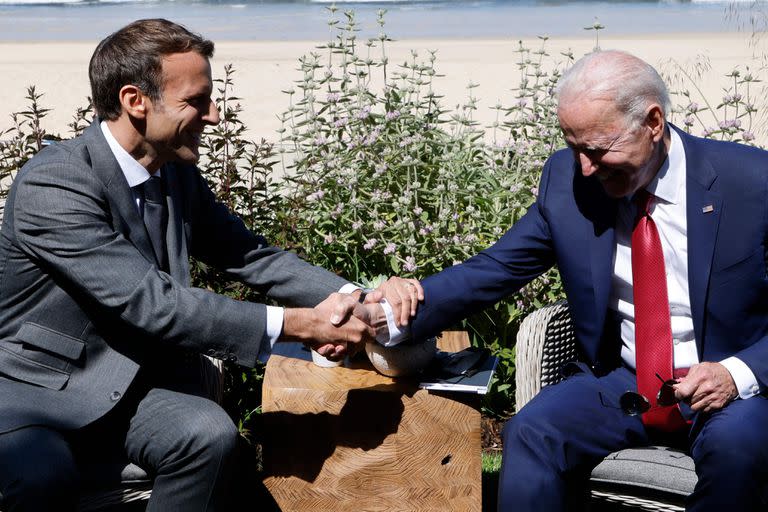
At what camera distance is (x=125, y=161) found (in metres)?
3.35

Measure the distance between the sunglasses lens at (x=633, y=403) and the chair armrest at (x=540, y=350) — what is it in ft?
1.09

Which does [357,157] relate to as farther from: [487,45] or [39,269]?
[487,45]

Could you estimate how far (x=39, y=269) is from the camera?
10.6 feet

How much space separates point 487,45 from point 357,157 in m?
15.3

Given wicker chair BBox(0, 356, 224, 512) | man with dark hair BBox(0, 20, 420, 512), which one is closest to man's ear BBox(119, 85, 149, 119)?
man with dark hair BBox(0, 20, 420, 512)

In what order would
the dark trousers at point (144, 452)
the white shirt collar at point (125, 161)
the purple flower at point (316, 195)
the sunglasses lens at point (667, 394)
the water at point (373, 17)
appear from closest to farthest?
the dark trousers at point (144, 452), the sunglasses lens at point (667, 394), the white shirt collar at point (125, 161), the purple flower at point (316, 195), the water at point (373, 17)

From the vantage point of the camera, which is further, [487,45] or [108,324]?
[487,45]

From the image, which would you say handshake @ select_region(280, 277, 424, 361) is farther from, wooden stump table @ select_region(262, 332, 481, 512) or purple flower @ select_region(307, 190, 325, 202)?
purple flower @ select_region(307, 190, 325, 202)

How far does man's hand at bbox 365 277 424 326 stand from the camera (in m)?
3.54

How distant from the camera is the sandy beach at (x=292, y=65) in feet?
41.6

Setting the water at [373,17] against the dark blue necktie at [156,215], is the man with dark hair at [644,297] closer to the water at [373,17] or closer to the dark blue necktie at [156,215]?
the dark blue necktie at [156,215]

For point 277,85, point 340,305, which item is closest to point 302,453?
point 340,305

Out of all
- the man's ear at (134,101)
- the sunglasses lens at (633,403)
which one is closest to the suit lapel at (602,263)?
the sunglasses lens at (633,403)

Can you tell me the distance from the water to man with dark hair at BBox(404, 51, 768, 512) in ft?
59.5
